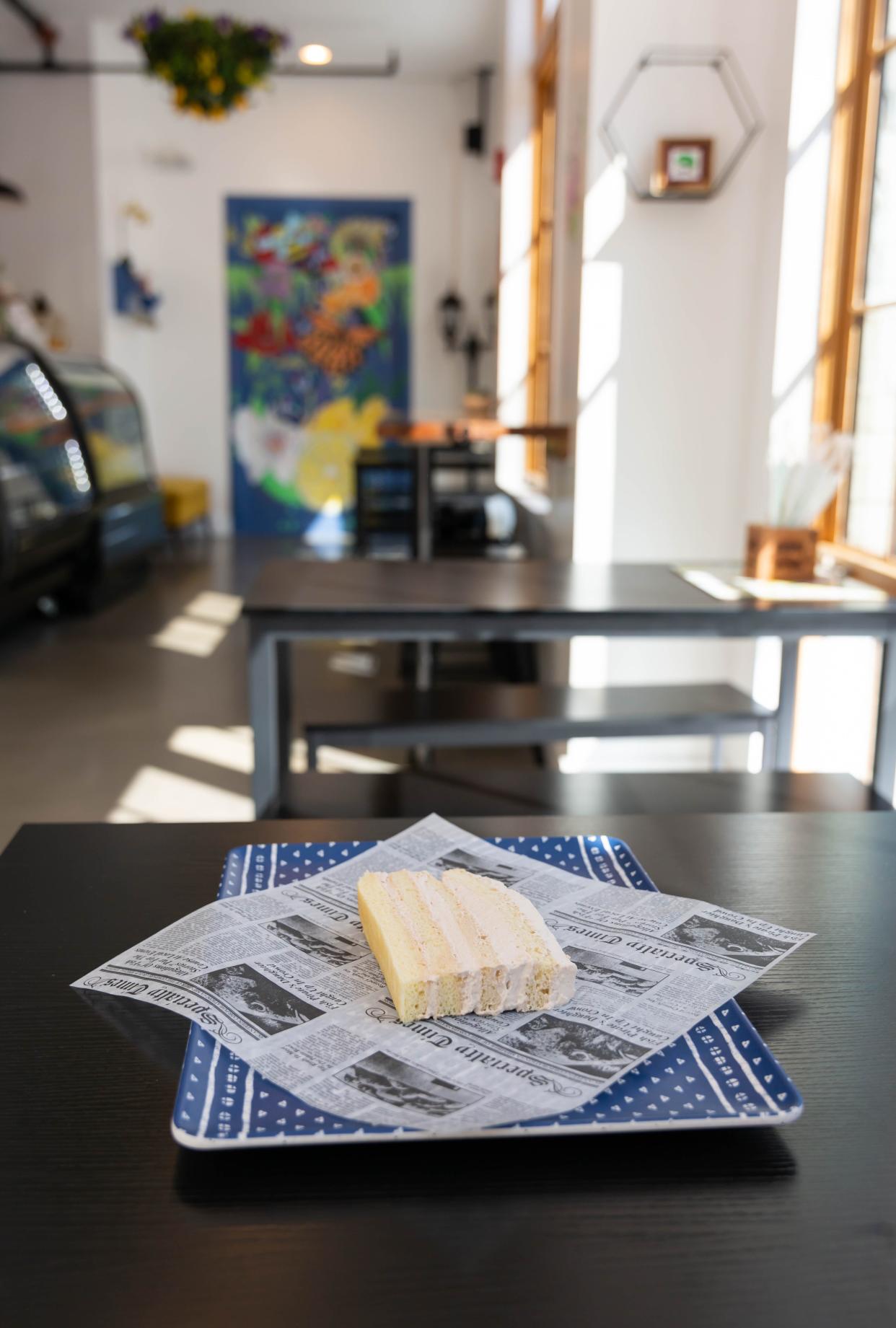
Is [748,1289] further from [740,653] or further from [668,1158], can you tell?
[740,653]

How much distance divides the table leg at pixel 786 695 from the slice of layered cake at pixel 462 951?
1917 mm

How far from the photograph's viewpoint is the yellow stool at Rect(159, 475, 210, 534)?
7605mm

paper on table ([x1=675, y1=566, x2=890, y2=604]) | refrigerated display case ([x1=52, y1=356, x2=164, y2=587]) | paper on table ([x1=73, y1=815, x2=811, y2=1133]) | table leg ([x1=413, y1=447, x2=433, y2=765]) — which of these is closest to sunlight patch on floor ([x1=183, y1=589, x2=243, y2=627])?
refrigerated display case ([x1=52, y1=356, x2=164, y2=587])

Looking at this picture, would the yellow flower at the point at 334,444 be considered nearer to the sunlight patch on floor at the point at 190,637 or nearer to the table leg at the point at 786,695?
the sunlight patch on floor at the point at 190,637

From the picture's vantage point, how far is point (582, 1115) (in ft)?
1.88

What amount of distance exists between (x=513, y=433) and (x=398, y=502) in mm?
3927

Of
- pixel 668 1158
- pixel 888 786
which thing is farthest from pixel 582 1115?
pixel 888 786

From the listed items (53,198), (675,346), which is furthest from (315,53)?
(675,346)

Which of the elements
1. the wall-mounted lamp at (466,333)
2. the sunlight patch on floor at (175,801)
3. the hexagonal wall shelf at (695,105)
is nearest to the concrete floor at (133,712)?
the sunlight patch on floor at (175,801)

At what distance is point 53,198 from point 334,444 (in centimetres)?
253

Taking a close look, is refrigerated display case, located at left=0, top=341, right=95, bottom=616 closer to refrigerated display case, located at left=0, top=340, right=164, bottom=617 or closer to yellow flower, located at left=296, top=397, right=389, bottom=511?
refrigerated display case, located at left=0, top=340, right=164, bottom=617

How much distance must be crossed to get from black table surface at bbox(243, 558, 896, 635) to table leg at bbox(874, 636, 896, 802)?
0.06m

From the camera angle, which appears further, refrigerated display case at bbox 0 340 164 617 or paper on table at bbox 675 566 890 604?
refrigerated display case at bbox 0 340 164 617

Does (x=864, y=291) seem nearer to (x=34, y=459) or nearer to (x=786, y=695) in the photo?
(x=786, y=695)
